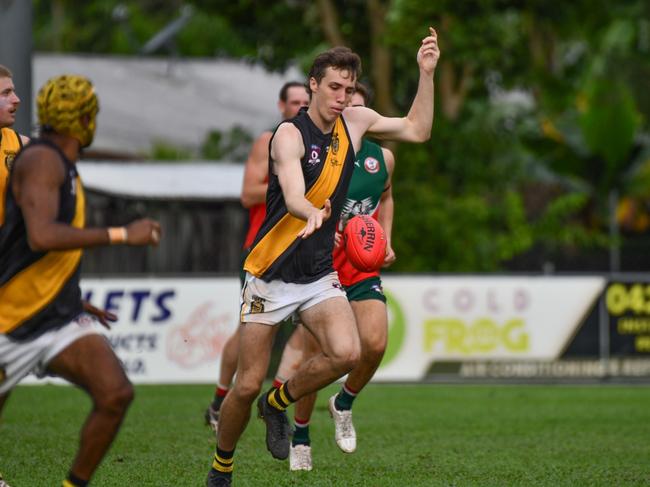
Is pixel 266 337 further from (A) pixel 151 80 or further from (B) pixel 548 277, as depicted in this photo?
(A) pixel 151 80

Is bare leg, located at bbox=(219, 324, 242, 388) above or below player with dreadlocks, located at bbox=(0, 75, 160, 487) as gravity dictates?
below

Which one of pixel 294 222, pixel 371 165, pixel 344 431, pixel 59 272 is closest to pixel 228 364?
pixel 344 431

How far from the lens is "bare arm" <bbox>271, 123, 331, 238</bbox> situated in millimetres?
6371

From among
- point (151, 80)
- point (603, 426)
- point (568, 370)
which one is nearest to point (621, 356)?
point (568, 370)

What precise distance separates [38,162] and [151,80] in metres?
24.9

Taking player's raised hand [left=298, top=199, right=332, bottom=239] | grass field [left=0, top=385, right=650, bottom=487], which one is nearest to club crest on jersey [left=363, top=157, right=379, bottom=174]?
grass field [left=0, top=385, right=650, bottom=487]

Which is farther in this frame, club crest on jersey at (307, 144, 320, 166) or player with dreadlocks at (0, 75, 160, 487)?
club crest on jersey at (307, 144, 320, 166)

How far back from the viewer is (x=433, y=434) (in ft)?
35.5

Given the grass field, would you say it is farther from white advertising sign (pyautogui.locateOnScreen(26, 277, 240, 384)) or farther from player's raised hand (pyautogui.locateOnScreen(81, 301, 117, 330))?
player's raised hand (pyautogui.locateOnScreen(81, 301, 117, 330))

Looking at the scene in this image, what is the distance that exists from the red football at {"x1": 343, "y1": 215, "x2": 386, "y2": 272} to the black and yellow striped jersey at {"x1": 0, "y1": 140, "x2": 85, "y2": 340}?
215 centimetres

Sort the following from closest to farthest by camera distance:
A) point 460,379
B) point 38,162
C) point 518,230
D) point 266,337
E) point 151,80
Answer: point 38,162 → point 266,337 → point 460,379 → point 518,230 → point 151,80

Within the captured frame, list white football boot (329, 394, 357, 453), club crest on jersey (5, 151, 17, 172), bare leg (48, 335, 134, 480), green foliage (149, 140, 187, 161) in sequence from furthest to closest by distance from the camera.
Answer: green foliage (149, 140, 187, 161)
white football boot (329, 394, 357, 453)
club crest on jersey (5, 151, 17, 172)
bare leg (48, 335, 134, 480)

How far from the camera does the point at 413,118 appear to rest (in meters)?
7.49

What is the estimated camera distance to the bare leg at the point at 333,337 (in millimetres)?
7082
